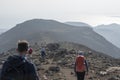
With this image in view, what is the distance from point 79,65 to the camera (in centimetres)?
1780

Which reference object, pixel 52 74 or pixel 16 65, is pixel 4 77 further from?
pixel 52 74

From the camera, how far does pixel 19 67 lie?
26.1 ft

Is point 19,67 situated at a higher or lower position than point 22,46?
lower

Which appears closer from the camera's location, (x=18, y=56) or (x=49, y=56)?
(x=18, y=56)

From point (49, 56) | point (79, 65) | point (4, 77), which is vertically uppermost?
point (4, 77)

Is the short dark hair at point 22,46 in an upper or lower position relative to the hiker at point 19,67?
upper

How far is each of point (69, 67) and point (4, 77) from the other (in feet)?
78.5

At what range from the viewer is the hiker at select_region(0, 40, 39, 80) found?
7.96 meters

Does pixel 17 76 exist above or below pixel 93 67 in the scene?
above

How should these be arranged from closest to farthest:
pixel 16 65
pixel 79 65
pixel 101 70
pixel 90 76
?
pixel 16 65
pixel 79 65
pixel 90 76
pixel 101 70

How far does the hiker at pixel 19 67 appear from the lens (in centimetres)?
796

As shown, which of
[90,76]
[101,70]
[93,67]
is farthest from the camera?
[93,67]

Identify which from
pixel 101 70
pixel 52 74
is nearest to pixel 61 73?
pixel 52 74

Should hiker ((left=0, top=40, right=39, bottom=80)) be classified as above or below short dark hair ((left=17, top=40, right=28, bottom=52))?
below
